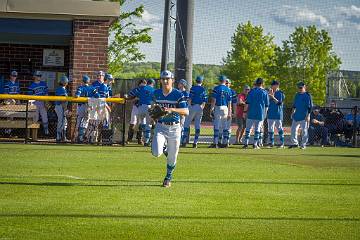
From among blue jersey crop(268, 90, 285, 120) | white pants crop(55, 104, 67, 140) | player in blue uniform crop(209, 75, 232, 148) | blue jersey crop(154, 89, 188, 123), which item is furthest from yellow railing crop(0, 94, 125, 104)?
blue jersey crop(154, 89, 188, 123)

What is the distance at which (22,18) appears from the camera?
24.3m

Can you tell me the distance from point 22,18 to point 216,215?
16110 millimetres

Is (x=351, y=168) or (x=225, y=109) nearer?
(x=351, y=168)

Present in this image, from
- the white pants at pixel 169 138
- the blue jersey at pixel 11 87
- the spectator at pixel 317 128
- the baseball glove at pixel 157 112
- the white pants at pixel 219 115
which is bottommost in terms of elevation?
the spectator at pixel 317 128

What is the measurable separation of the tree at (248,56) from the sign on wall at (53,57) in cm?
3864

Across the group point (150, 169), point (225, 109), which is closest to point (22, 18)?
point (225, 109)

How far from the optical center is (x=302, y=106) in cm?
2514

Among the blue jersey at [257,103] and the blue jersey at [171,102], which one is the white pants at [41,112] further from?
the blue jersey at [171,102]

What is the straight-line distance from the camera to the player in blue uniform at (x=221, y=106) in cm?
2430

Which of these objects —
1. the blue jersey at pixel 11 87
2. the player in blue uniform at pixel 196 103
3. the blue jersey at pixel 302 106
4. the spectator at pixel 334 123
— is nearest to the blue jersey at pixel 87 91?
the blue jersey at pixel 11 87

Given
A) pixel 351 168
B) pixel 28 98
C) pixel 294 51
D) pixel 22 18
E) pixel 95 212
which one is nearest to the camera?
pixel 95 212

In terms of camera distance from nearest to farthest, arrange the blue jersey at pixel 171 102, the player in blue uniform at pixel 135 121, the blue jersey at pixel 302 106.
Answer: the blue jersey at pixel 171 102 → the player in blue uniform at pixel 135 121 → the blue jersey at pixel 302 106

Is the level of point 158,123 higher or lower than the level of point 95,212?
higher

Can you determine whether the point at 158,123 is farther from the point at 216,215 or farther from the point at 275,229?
the point at 275,229
